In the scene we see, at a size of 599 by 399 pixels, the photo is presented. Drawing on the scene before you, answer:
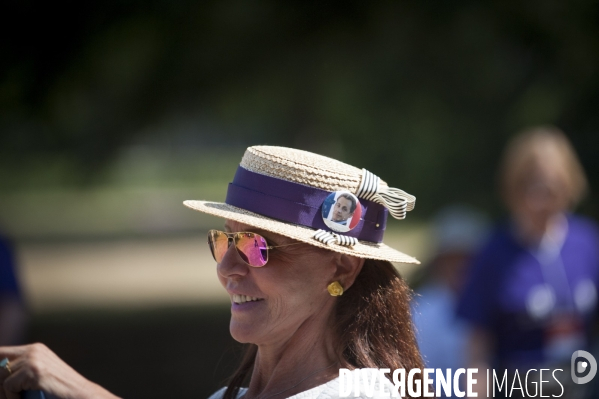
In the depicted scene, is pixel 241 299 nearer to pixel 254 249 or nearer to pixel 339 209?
pixel 254 249

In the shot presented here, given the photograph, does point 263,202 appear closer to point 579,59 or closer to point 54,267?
point 579,59

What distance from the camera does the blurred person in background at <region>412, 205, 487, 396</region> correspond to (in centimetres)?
418

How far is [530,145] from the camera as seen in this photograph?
427cm

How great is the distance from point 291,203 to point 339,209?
0.12m

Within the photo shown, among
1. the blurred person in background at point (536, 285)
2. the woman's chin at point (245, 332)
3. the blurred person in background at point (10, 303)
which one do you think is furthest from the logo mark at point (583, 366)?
the blurred person in background at point (10, 303)

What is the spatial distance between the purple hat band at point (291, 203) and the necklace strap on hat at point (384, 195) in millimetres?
22

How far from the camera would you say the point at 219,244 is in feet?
6.59

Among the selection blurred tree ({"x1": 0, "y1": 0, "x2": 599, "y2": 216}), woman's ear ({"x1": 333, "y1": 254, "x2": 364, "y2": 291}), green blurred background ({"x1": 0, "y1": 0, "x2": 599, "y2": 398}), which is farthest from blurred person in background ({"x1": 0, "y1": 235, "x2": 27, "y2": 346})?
blurred tree ({"x1": 0, "y1": 0, "x2": 599, "y2": 216})

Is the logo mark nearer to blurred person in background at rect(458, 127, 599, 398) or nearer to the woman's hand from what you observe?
blurred person in background at rect(458, 127, 599, 398)

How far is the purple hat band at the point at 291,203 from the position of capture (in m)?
1.88

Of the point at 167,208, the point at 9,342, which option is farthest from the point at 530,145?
the point at 167,208

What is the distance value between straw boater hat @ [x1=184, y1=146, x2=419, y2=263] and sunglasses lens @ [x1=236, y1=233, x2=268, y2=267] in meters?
0.05

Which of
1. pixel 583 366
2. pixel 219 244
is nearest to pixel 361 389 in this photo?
pixel 219 244

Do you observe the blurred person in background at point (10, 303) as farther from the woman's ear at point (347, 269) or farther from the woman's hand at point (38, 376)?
the woman's ear at point (347, 269)
